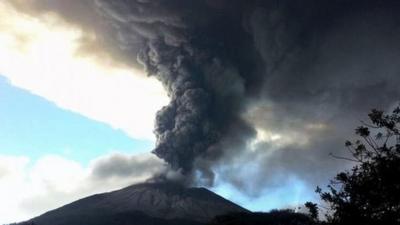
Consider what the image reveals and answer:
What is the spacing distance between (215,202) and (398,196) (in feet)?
578

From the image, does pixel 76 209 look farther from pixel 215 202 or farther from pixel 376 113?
pixel 376 113

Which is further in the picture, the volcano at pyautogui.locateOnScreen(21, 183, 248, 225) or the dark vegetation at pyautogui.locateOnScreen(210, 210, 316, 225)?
the volcano at pyautogui.locateOnScreen(21, 183, 248, 225)

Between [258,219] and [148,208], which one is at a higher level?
[148,208]

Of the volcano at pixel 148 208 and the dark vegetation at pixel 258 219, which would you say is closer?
the dark vegetation at pixel 258 219

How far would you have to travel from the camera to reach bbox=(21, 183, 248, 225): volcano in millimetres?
162500

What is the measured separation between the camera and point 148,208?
177m

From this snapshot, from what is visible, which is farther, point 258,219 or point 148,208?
point 148,208

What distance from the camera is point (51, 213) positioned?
18525 centimetres

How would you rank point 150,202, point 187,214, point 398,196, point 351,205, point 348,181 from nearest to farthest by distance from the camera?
1. point 398,196
2. point 351,205
3. point 348,181
4. point 187,214
5. point 150,202

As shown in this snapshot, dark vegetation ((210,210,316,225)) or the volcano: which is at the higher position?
the volcano

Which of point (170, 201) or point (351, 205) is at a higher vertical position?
point (170, 201)

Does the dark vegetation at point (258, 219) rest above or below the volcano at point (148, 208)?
below

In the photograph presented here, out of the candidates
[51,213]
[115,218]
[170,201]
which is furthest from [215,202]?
[51,213]

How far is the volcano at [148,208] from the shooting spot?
162m
